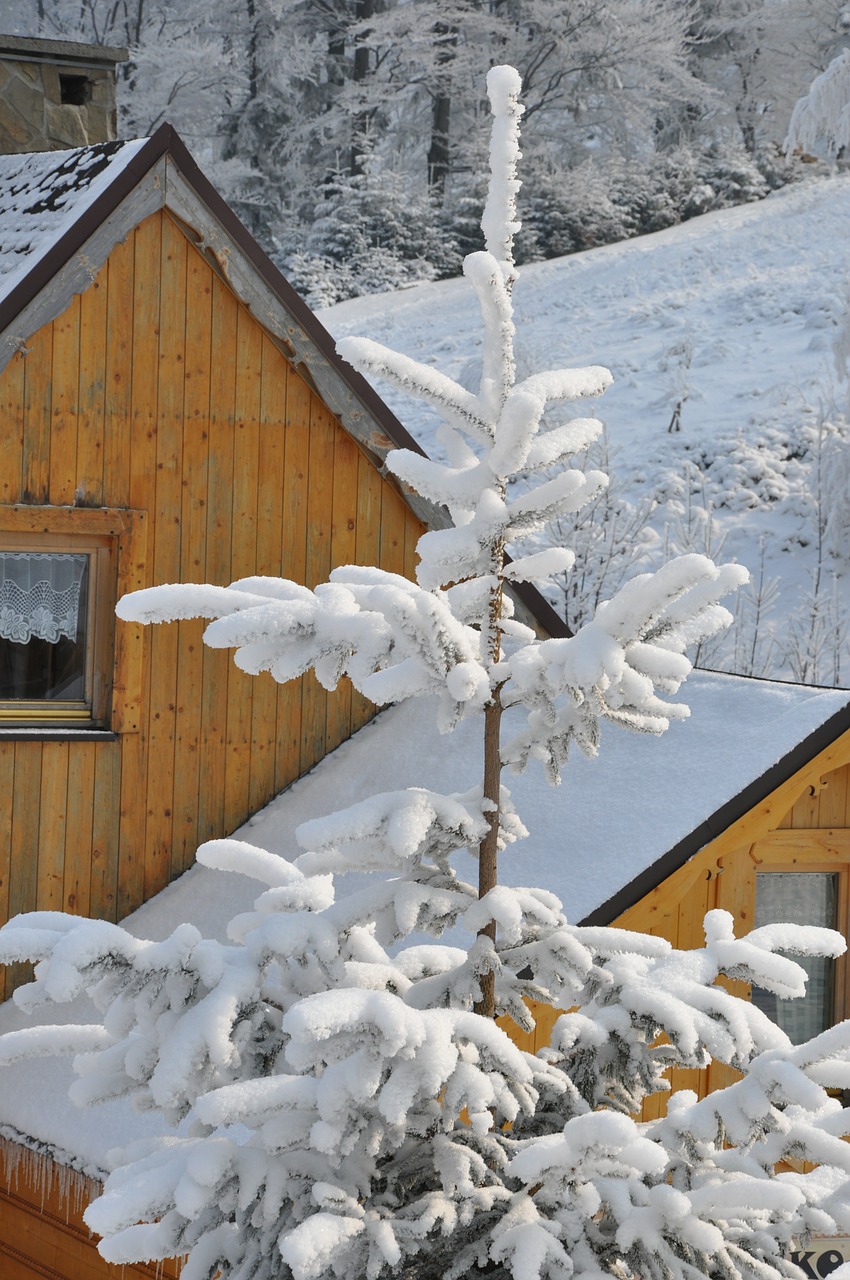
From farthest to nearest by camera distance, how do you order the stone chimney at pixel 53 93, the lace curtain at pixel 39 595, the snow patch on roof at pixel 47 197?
the stone chimney at pixel 53 93 < the lace curtain at pixel 39 595 < the snow patch on roof at pixel 47 197

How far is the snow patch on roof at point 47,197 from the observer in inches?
264

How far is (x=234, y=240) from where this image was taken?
22.9ft

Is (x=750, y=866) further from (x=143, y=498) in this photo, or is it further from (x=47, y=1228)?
(x=47, y=1228)

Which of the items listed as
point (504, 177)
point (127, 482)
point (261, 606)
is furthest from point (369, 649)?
point (127, 482)

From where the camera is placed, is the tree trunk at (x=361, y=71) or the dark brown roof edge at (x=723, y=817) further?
the tree trunk at (x=361, y=71)

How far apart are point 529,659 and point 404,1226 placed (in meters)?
1.26

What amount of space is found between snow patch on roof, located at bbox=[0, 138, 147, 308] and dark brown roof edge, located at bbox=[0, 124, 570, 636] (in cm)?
5

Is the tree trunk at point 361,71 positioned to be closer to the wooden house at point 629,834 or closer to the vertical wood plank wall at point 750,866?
the wooden house at point 629,834

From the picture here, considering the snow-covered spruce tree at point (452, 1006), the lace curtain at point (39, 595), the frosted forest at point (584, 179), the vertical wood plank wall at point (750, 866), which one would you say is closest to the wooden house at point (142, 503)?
the lace curtain at point (39, 595)

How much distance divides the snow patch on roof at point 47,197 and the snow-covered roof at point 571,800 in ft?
9.39

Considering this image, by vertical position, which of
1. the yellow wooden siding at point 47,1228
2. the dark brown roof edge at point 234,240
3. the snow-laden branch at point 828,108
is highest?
the snow-laden branch at point 828,108

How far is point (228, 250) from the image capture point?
7.00 metres

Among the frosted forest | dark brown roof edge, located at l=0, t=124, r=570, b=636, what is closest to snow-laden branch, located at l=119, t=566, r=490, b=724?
dark brown roof edge, located at l=0, t=124, r=570, b=636

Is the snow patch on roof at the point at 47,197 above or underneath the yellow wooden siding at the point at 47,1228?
above
